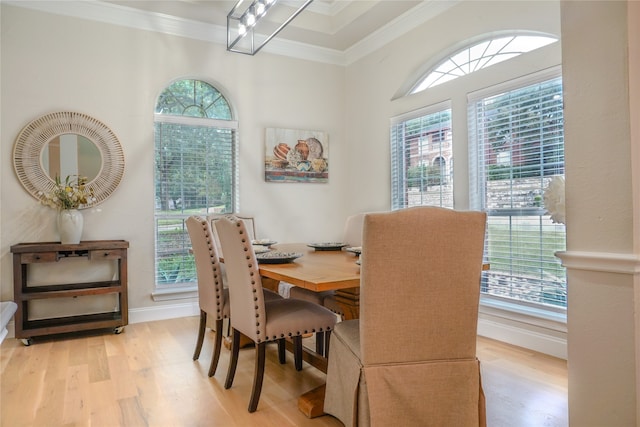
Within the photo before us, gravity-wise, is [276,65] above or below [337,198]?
above

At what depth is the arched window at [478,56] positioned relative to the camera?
3.12m

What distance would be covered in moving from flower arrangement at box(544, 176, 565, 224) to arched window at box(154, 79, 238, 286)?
3.51 metres

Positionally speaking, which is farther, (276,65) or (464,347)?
(276,65)

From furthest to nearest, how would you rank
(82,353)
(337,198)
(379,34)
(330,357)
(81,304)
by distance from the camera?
(337,198), (379,34), (81,304), (82,353), (330,357)

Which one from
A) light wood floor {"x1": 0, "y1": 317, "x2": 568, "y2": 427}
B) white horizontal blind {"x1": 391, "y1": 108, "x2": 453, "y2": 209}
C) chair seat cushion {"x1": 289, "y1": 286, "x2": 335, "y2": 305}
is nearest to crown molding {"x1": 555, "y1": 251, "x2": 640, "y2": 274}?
light wood floor {"x1": 0, "y1": 317, "x2": 568, "y2": 427}

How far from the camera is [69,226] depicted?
3414mm

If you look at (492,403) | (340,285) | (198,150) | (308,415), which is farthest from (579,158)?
(198,150)

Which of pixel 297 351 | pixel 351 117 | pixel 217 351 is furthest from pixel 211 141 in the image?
pixel 297 351

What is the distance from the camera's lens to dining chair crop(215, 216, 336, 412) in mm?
2062

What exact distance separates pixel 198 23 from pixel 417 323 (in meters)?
3.85

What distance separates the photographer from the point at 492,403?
7.11 ft

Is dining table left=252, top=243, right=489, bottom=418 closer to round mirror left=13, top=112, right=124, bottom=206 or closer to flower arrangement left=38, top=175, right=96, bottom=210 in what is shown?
flower arrangement left=38, top=175, right=96, bottom=210

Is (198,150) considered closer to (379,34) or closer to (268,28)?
(268,28)

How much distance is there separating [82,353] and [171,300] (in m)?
1.10
